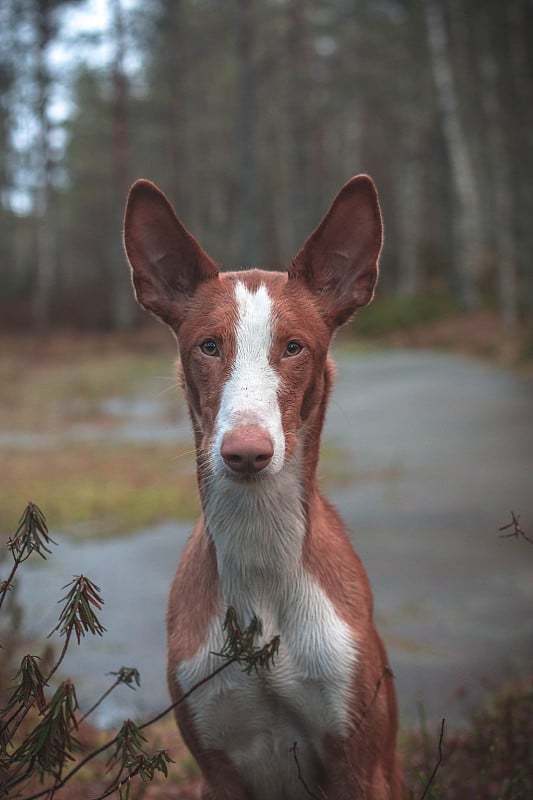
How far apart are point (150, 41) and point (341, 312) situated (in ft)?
89.4

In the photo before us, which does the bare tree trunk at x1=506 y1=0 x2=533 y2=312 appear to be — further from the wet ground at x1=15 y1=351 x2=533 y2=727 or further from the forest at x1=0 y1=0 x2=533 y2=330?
the wet ground at x1=15 y1=351 x2=533 y2=727

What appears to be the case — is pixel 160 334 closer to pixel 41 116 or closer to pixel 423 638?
pixel 41 116

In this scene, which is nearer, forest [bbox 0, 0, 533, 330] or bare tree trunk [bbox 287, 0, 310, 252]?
forest [bbox 0, 0, 533, 330]

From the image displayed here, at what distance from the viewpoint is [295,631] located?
265 centimetres

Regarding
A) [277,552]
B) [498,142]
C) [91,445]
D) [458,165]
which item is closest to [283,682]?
[277,552]

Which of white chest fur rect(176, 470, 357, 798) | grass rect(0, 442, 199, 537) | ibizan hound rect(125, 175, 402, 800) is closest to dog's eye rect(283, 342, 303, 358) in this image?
ibizan hound rect(125, 175, 402, 800)

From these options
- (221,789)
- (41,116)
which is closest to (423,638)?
(221,789)

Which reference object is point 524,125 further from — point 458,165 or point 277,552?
point 277,552

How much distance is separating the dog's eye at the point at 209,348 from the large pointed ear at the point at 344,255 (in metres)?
0.36

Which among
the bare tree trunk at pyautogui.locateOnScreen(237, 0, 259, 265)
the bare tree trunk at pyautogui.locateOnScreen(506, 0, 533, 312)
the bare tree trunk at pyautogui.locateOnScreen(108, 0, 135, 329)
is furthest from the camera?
the bare tree trunk at pyautogui.locateOnScreen(108, 0, 135, 329)

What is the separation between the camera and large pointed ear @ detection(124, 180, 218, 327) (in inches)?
111

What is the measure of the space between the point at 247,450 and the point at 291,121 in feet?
85.3

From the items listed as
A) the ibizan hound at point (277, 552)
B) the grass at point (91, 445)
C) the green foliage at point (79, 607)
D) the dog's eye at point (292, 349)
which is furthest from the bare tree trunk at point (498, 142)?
the green foliage at point (79, 607)

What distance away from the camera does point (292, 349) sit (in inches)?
103
